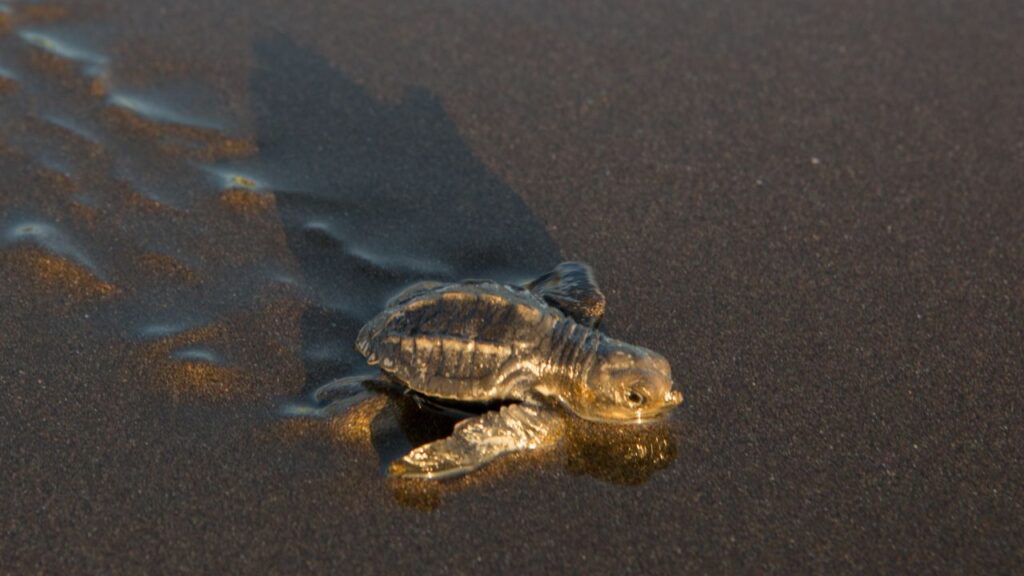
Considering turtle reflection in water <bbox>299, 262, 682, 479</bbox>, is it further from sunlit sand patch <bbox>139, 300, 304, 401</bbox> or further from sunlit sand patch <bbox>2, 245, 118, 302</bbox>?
sunlit sand patch <bbox>2, 245, 118, 302</bbox>

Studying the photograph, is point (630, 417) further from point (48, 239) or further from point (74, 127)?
point (74, 127)

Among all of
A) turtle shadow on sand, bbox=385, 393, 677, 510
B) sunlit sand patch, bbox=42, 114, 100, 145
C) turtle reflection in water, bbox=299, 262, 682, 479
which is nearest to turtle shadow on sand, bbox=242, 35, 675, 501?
turtle shadow on sand, bbox=385, 393, 677, 510

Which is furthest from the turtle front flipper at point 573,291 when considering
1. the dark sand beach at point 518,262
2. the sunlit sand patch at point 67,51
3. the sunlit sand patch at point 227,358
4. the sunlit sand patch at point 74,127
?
the sunlit sand patch at point 67,51

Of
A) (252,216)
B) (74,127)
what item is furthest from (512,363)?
(74,127)

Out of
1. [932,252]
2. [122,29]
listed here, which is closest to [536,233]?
[932,252]

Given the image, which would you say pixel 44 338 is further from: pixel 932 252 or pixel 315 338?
pixel 932 252

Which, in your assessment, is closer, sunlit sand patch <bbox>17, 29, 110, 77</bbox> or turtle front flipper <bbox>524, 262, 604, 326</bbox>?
turtle front flipper <bbox>524, 262, 604, 326</bbox>
